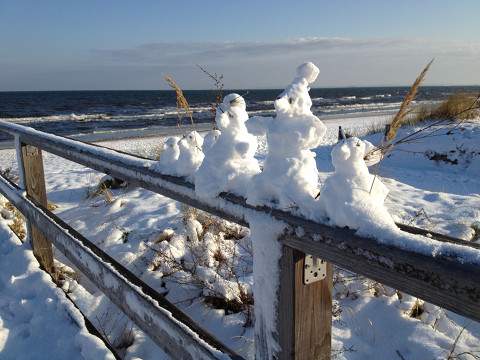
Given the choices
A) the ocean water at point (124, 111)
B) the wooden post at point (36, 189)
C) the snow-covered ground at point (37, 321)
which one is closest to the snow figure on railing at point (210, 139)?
the ocean water at point (124, 111)

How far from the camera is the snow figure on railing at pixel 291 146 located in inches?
44.5

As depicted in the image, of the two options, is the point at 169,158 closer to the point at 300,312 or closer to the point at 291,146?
the point at 291,146

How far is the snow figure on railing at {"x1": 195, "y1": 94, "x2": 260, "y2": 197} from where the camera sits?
4.55ft

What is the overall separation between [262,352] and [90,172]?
7938 millimetres

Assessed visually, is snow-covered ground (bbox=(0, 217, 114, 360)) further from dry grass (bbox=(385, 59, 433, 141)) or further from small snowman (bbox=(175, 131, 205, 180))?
dry grass (bbox=(385, 59, 433, 141))

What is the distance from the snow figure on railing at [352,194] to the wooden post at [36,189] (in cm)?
302

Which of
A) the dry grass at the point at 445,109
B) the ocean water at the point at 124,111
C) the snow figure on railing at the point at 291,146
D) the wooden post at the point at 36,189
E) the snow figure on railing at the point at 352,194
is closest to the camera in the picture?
the snow figure on railing at the point at 352,194

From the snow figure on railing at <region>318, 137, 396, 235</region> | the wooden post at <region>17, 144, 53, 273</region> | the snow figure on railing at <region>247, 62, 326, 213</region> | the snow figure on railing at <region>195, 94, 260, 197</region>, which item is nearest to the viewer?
the snow figure on railing at <region>318, 137, 396, 235</region>

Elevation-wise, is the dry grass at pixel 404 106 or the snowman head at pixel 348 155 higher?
the dry grass at pixel 404 106

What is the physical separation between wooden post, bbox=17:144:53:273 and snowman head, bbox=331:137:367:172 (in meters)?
3.04

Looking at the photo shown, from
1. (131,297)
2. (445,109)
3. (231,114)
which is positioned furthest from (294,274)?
(445,109)

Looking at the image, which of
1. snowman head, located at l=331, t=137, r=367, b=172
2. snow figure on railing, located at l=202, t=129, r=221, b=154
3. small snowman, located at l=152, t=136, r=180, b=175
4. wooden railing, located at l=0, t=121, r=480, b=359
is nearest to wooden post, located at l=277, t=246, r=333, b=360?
wooden railing, located at l=0, t=121, r=480, b=359

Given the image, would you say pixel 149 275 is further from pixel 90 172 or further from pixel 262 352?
pixel 90 172

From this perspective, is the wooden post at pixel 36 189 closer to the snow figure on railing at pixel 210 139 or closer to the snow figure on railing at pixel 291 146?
the snow figure on railing at pixel 210 139
